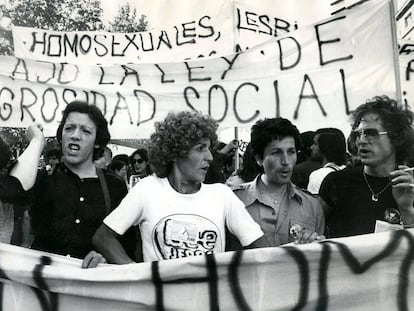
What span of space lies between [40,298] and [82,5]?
14305 millimetres

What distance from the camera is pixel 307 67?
12.6 feet

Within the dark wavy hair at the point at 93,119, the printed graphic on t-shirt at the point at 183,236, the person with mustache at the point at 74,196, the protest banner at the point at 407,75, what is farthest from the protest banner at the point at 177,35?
the printed graphic on t-shirt at the point at 183,236

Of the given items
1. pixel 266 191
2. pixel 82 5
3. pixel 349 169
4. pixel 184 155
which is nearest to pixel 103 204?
pixel 184 155

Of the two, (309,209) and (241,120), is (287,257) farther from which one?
(241,120)

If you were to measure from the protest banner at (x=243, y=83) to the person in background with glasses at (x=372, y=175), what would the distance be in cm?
33

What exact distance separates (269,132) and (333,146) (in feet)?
4.08

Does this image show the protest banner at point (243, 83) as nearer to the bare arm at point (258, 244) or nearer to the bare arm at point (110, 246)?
the bare arm at point (258, 244)

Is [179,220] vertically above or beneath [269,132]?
beneath

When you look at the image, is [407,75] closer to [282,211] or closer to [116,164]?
[282,211]

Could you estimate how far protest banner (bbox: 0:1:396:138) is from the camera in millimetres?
3691

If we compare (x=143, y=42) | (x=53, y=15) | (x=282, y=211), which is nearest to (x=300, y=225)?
(x=282, y=211)

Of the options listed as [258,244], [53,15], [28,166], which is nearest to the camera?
[258,244]

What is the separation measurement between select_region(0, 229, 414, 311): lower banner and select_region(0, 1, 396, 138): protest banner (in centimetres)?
148

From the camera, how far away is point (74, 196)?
3.06 meters
